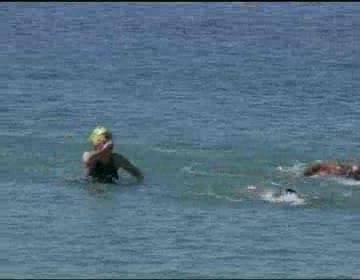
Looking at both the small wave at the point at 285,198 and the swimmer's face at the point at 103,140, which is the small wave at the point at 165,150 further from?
the small wave at the point at 285,198

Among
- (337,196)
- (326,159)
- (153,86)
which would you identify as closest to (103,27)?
(153,86)

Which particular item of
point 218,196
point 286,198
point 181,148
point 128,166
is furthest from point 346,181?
point 181,148

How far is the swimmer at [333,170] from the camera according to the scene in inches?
1377

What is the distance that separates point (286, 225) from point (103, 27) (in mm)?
40817

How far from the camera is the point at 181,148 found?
38781 millimetres

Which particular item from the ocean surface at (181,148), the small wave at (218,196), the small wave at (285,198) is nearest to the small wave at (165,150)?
the ocean surface at (181,148)

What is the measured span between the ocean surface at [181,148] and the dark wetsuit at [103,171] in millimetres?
406

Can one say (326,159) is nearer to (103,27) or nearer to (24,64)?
(24,64)

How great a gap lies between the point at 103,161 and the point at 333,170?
5032mm

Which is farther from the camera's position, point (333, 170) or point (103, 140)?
point (333, 170)

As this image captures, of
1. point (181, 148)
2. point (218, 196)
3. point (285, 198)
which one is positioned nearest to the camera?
point (285, 198)

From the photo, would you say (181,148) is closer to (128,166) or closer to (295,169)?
(295,169)

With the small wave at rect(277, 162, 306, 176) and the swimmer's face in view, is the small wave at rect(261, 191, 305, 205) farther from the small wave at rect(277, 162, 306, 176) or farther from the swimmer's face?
the swimmer's face

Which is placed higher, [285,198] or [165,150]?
[165,150]
